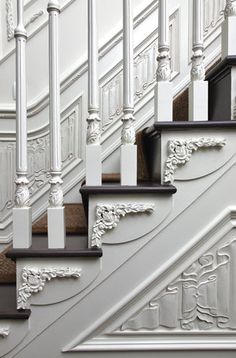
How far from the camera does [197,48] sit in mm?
1051

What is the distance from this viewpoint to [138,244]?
1056 mm

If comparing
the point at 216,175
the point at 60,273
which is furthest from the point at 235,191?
the point at 60,273

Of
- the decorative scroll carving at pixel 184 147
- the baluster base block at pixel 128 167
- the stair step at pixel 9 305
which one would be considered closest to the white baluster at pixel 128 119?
the baluster base block at pixel 128 167

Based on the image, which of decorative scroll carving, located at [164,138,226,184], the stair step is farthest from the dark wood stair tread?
decorative scroll carving, located at [164,138,226,184]

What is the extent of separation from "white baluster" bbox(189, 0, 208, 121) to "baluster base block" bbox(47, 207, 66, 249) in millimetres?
490

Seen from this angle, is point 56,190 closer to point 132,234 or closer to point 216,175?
point 132,234

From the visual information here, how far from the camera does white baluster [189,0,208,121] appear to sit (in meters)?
1.05

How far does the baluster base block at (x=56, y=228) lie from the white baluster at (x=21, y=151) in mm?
67

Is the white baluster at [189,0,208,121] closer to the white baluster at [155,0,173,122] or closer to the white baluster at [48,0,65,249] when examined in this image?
the white baluster at [155,0,173,122]

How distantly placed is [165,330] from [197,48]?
0.84 m

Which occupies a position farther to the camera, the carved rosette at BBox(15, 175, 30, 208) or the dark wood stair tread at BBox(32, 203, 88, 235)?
the dark wood stair tread at BBox(32, 203, 88, 235)

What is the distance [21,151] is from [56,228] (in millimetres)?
250

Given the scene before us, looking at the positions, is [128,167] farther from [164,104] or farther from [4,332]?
[4,332]

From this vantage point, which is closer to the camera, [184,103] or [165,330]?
[165,330]
